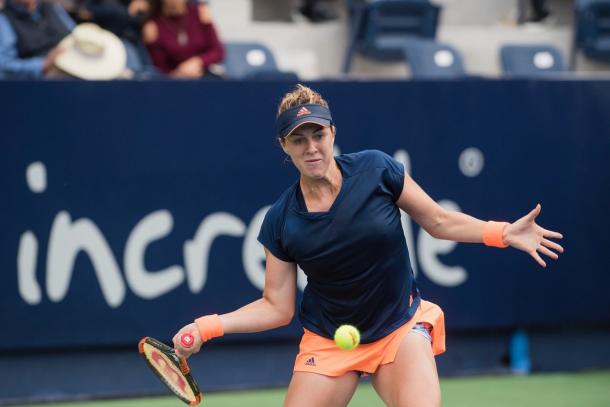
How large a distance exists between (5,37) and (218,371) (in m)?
2.76

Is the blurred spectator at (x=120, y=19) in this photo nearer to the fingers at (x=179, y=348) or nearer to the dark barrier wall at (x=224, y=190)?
the dark barrier wall at (x=224, y=190)

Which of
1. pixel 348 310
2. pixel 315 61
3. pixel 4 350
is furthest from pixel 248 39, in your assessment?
pixel 348 310

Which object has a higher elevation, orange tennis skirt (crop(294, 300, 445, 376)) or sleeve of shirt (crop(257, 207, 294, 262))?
sleeve of shirt (crop(257, 207, 294, 262))

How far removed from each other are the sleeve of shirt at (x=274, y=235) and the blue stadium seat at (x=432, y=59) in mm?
5156

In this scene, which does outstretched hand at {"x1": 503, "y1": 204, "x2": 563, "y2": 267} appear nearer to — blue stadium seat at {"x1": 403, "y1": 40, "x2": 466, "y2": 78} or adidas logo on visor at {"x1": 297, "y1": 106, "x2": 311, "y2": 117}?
adidas logo on visor at {"x1": 297, "y1": 106, "x2": 311, "y2": 117}

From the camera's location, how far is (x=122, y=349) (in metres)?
6.84

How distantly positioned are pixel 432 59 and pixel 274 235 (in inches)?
214

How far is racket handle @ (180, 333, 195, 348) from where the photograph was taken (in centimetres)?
438

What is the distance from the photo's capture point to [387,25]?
10469 millimetres

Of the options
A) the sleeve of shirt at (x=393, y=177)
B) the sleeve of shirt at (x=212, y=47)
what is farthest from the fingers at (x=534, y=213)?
the sleeve of shirt at (x=212, y=47)

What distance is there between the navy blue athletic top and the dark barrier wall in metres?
2.32

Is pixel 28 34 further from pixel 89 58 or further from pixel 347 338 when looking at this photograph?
pixel 347 338

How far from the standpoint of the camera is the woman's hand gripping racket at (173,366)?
14.5ft

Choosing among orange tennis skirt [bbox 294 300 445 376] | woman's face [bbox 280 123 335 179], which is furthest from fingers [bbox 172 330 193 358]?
woman's face [bbox 280 123 335 179]
